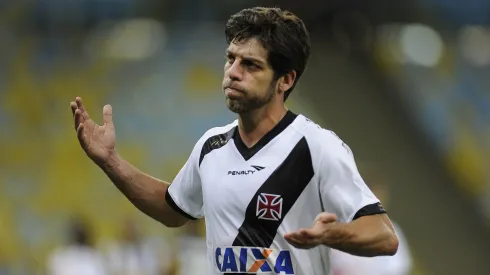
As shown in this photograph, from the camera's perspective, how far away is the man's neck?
4.41 m

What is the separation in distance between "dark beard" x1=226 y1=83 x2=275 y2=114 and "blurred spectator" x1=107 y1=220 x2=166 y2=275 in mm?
7043

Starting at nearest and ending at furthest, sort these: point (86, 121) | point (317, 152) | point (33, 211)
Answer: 1. point (317, 152)
2. point (86, 121)
3. point (33, 211)

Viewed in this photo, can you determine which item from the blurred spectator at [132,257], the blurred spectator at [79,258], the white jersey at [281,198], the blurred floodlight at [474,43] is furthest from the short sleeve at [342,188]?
the blurred floodlight at [474,43]

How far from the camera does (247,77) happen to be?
4324 millimetres

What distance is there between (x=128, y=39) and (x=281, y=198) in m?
9.73

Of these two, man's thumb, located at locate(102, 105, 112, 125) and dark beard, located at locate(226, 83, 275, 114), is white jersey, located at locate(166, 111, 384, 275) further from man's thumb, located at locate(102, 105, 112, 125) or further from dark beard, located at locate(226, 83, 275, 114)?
man's thumb, located at locate(102, 105, 112, 125)

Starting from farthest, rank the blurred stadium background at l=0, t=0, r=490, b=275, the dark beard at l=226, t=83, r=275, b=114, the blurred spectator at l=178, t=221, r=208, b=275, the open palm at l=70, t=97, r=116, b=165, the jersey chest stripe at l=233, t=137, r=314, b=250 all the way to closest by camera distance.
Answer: the blurred stadium background at l=0, t=0, r=490, b=275 < the blurred spectator at l=178, t=221, r=208, b=275 < the open palm at l=70, t=97, r=116, b=165 < the dark beard at l=226, t=83, r=275, b=114 < the jersey chest stripe at l=233, t=137, r=314, b=250

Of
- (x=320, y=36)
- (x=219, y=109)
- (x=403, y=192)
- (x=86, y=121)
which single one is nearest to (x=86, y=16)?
(x=219, y=109)

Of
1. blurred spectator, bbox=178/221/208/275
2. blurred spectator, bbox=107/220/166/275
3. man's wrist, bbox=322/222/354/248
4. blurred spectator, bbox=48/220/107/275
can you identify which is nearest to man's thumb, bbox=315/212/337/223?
man's wrist, bbox=322/222/354/248

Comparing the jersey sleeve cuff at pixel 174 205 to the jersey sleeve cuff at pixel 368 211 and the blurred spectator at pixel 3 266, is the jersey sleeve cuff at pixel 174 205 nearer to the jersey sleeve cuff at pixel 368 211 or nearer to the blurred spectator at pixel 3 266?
the jersey sleeve cuff at pixel 368 211

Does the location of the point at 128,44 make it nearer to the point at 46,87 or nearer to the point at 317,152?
the point at 46,87

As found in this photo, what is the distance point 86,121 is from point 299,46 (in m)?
1.09

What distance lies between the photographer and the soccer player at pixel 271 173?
4.14 metres

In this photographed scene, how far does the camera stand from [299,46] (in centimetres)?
441
